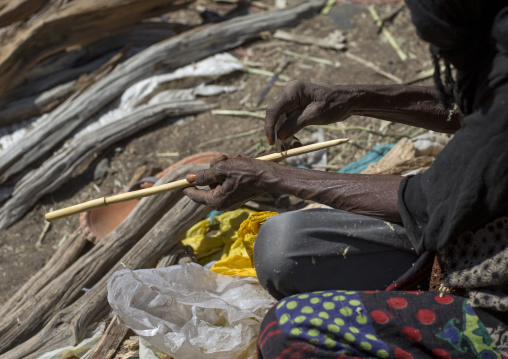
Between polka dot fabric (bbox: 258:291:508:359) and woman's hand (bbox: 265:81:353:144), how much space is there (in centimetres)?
74

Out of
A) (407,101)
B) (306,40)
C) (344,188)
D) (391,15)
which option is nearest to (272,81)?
(306,40)

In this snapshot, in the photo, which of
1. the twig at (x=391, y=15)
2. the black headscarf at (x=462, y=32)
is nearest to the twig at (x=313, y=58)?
the twig at (x=391, y=15)

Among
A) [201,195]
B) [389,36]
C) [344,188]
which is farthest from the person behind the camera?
[389,36]

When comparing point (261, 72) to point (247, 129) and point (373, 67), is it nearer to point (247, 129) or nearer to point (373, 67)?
point (247, 129)

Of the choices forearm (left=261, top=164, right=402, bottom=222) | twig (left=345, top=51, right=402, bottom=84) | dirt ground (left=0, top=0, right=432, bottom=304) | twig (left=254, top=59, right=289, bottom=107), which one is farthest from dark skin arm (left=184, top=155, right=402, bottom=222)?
twig (left=345, top=51, right=402, bottom=84)

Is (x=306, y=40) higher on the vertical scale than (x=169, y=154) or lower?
higher

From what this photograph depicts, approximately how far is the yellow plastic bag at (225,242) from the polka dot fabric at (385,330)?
2.54 ft

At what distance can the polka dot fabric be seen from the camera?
1.49 meters

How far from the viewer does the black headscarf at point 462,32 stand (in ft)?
4.24

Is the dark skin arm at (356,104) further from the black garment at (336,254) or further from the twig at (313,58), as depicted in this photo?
the twig at (313,58)

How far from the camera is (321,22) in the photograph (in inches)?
190

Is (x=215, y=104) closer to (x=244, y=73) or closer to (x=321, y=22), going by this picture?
(x=244, y=73)

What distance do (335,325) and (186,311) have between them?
2.59 ft

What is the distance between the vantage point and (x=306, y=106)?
2049mm
